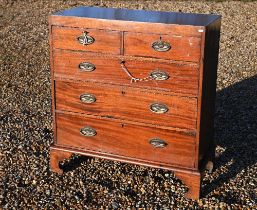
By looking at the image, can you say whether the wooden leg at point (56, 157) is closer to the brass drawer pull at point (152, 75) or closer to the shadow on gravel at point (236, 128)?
the brass drawer pull at point (152, 75)

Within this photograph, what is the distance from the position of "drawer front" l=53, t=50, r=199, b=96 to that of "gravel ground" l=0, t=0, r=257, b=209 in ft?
3.24

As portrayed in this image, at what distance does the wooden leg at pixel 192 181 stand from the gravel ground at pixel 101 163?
0.10 meters

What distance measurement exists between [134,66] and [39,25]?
735 cm

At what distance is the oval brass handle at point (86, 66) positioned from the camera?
13.8 feet

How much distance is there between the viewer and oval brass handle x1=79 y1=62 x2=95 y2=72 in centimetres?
420

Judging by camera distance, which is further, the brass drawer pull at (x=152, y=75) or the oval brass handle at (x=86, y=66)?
the oval brass handle at (x=86, y=66)

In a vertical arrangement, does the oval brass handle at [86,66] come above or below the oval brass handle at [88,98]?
above

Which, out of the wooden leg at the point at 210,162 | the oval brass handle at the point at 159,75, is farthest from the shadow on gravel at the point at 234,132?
the oval brass handle at the point at 159,75

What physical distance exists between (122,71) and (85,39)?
15.9 inches

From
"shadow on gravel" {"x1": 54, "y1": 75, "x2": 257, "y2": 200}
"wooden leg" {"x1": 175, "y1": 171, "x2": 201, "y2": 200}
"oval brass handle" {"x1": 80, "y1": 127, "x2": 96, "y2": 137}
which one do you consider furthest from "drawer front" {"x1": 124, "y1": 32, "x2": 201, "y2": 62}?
"shadow on gravel" {"x1": 54, "y1": 75, "x2": 257, "y2": 200}

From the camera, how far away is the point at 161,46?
391 centimetres

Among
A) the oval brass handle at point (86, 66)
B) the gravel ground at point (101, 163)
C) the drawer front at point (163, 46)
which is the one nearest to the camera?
the drawer front at point (163, 46)

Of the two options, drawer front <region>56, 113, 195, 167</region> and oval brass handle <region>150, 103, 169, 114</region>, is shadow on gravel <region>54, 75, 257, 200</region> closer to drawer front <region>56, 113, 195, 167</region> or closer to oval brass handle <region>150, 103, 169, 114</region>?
drawer front <region>56, 113, 195, 167</region>

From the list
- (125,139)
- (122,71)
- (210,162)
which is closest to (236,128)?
(210,162)
